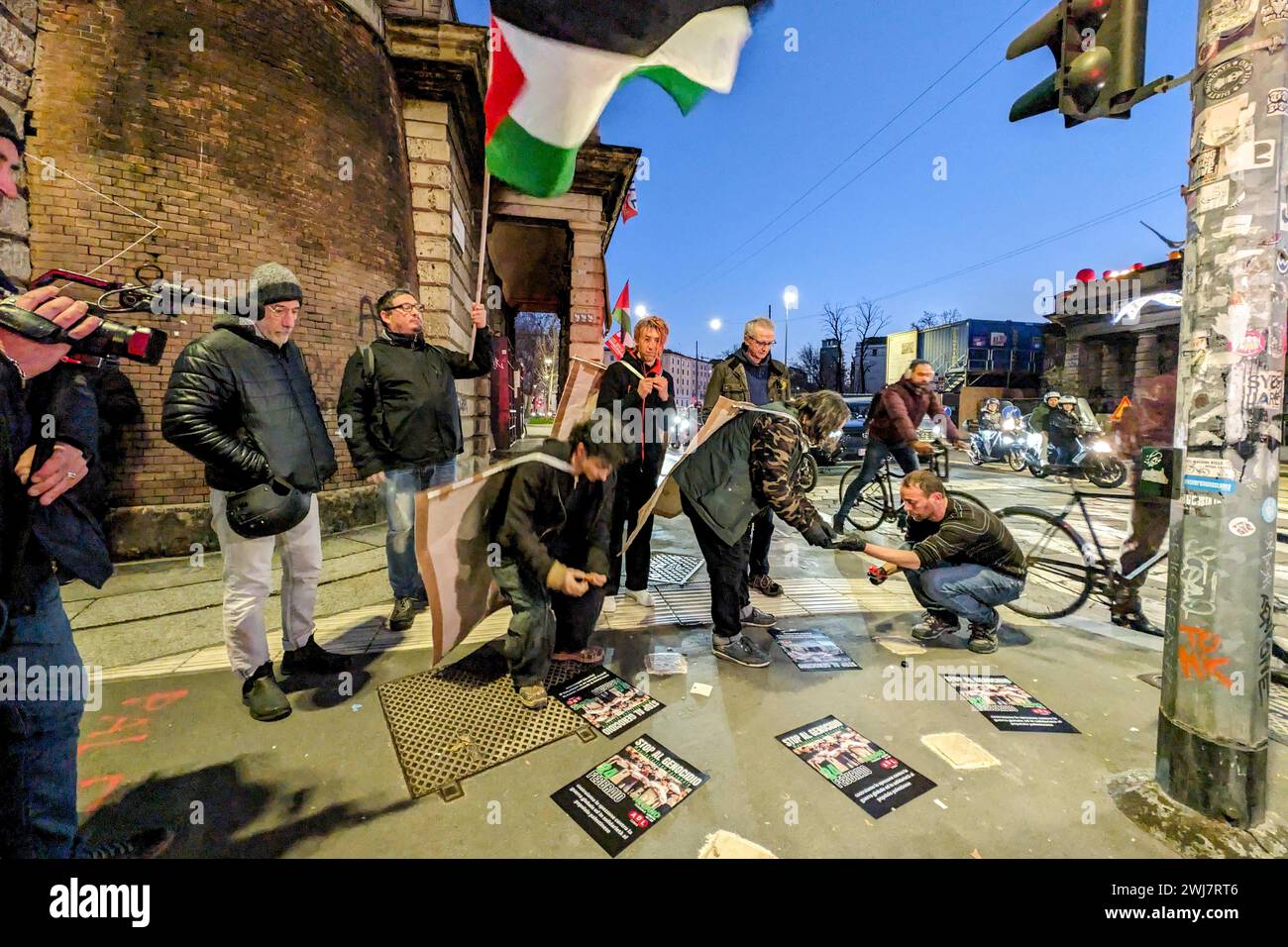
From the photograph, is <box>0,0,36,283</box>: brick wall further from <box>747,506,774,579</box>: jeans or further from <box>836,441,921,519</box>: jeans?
<box>836,441,921,519</box>: jeans

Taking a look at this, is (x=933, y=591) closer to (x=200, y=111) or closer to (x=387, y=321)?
(x=387, y=321)

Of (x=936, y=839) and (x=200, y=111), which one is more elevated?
(x=200, y=111)

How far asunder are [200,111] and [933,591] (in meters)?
8.21

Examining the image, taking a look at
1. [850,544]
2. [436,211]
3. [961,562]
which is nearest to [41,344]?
[850,544]

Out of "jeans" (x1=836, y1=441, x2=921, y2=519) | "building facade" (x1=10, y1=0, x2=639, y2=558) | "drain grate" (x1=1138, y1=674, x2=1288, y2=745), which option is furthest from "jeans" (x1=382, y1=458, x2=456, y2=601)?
"jeans" (x1=836, y1=441, x2=921, y2=519)

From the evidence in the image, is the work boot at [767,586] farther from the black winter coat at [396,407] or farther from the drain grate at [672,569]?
the black winter coat at [396,407]

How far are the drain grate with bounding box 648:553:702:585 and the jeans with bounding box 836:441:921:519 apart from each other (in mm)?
2178

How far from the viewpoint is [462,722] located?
2750 mm

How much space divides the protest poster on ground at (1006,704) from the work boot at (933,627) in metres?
0.46

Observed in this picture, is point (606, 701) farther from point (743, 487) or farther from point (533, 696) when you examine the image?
point (743, 487)

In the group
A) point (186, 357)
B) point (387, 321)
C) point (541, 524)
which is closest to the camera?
point (186, 357)
